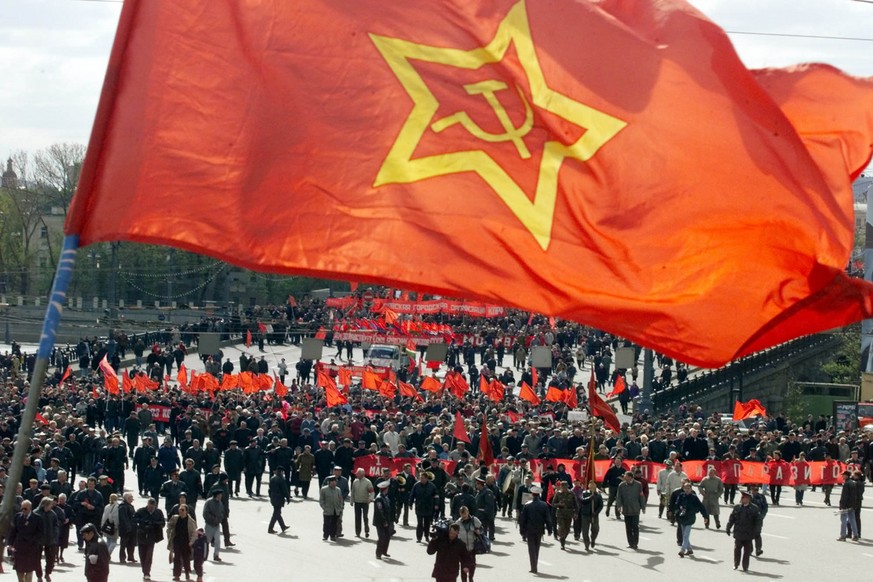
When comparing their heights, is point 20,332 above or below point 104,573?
above

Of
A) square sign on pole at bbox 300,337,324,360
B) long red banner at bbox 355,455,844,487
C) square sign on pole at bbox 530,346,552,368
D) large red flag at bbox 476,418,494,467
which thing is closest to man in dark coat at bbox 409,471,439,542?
long red banner at bbox 355,455,844,487

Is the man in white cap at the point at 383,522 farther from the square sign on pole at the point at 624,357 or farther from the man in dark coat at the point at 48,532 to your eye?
the square sign on pole at the point at 624,357

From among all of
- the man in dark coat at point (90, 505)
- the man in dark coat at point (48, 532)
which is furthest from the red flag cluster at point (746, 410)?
the man in dark coat at point (48, 532)

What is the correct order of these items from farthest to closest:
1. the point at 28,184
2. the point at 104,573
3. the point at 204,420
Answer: the point at 28,184
the point at 204,420
the point at 104,573

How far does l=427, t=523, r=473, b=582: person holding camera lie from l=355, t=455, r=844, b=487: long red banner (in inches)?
380

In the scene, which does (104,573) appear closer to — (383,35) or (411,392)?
(383,35)

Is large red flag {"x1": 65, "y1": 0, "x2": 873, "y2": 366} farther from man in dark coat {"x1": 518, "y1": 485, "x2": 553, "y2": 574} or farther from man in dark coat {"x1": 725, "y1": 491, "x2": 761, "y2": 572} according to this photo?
man in dark coat {"x1": 725, "y1": 491, "x2": 761, "y2": 572}

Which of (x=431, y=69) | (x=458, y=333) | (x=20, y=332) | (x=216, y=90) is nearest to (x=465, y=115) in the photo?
(x=431, y=69)

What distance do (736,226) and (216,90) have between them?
10.3 feet

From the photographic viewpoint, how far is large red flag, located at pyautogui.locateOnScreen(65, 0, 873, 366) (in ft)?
31.6

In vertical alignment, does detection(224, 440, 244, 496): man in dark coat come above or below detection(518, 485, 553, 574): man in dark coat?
above

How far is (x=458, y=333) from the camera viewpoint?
7062 cm

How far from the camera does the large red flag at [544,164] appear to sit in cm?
962

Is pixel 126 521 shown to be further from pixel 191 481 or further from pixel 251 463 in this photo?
pixel 251 463
